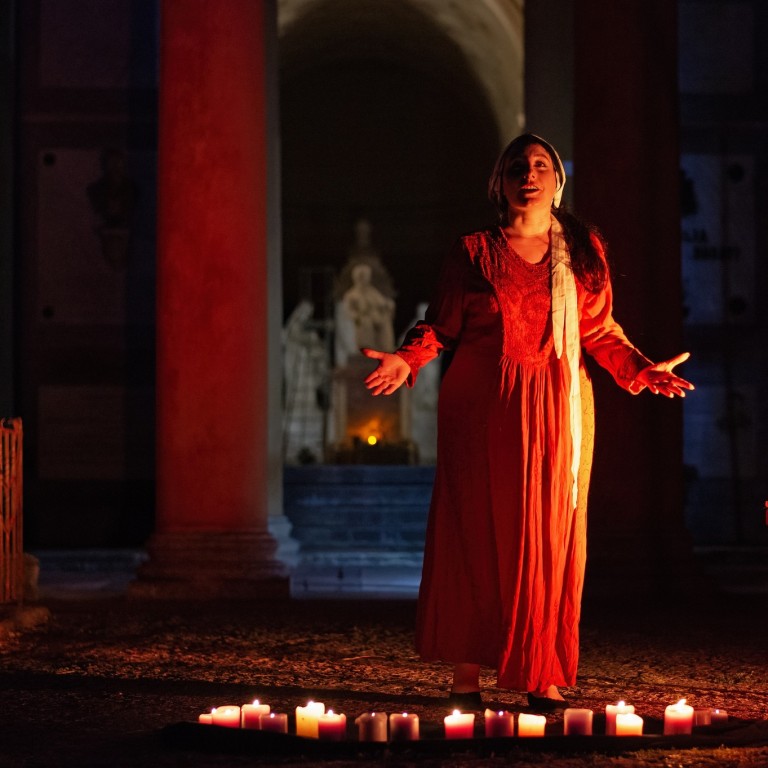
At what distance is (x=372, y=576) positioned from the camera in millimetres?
13227

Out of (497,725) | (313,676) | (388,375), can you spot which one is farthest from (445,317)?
(313,676)

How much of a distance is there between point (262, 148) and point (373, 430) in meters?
10.4

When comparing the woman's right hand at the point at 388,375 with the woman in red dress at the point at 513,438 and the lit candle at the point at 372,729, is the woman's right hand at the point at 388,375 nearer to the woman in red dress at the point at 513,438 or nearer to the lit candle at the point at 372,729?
the woman in red dress at the point at 513,438

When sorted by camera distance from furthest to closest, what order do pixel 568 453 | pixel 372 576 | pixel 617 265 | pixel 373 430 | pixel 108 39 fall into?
pixel 373 430
pixel 108 39
pixel 372 576
pixel 617 265
pixel 568 453

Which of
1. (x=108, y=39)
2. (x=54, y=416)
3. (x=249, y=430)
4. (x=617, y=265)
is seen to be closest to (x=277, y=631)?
(x=249, y=430)

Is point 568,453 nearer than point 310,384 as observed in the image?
Yes

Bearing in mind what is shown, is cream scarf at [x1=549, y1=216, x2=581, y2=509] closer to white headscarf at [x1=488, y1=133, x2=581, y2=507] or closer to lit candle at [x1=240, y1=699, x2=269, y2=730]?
white headscarf at [x1=488, y1=133, x2=581, y2=507]

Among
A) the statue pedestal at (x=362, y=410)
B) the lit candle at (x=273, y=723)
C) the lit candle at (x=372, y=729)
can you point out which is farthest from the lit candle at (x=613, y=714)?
the statue pedestal at (x=362, y=410)

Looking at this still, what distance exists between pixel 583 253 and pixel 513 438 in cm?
82

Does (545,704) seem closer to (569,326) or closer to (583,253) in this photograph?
(569,326)

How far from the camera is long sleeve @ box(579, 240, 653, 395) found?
591 centimetres

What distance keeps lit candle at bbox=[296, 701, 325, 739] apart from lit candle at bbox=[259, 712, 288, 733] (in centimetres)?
5

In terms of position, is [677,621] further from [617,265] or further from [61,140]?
[61,140]

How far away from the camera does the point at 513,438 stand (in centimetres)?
567
